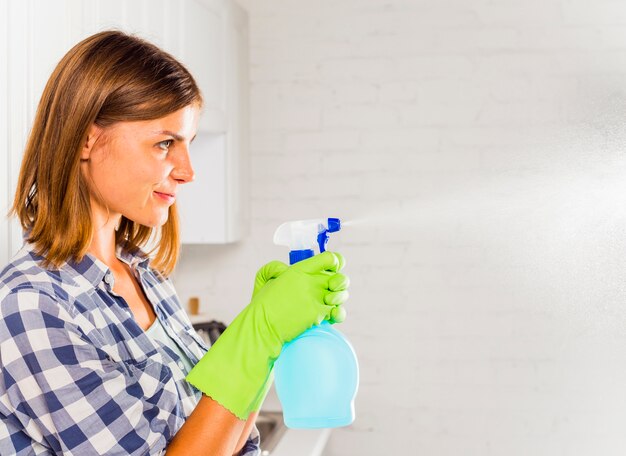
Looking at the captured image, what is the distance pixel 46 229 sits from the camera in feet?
3.24

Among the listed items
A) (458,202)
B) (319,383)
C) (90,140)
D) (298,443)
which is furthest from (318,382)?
(458,202)

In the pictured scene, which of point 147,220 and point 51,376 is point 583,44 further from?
point 51,376

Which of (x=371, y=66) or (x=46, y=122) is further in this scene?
(x=371, y=66)

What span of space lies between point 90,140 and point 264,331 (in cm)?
33

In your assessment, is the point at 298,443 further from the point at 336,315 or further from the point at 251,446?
the point at 336,315

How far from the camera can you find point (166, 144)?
1.06m

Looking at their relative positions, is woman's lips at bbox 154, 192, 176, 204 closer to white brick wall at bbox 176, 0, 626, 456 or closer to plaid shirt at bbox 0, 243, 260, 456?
plaid shirt at bbox 0, 243, 260, 456

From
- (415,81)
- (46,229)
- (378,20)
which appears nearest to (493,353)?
(415,81)

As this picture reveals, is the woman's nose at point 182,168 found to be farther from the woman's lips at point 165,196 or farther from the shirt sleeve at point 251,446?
the shirt sleeve at point 251,446

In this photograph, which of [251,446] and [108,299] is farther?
[251,446]

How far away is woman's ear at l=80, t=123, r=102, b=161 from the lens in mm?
1014

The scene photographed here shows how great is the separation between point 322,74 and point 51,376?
2.15 meters

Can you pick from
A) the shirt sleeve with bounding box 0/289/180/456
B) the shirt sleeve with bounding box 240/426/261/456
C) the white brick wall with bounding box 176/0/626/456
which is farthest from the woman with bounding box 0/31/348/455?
the white brick wall with bounding box 176/0/626/456

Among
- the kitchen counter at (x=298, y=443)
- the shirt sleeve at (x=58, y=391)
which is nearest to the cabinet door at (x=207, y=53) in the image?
the kitchen counter at (x=298, y=443)
